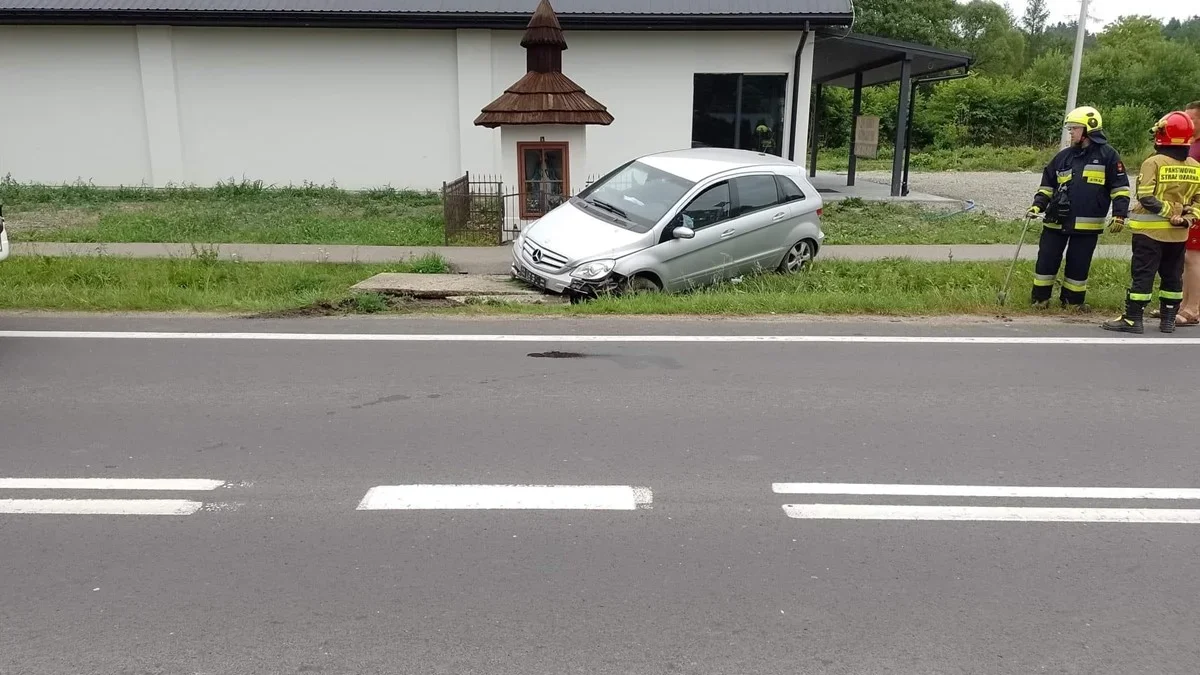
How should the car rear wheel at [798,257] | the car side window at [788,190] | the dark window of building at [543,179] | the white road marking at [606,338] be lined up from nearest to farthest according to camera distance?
the white road marking at [606,338]
the car side window at [788,190]
the car rear wheel at [798,257]
the dark window of building at [543,179]

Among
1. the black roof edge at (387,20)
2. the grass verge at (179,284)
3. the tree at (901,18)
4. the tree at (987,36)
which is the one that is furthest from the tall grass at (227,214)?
the tree at (987,36)

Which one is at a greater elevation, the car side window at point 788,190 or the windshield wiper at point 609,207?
the car side window at point 788,190

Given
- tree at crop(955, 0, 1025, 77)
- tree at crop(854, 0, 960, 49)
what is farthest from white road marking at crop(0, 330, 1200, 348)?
tree at crop(955, 0, 1025, 77)

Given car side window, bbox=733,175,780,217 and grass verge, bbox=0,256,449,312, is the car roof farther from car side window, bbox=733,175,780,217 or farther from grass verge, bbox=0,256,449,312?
grass verge, bbox=0,256,449,312

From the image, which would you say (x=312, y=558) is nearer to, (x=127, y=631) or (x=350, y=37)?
(x=127, y=631)

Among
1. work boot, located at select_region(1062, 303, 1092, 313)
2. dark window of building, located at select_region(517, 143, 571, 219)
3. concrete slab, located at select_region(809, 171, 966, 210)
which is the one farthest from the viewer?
concrete slab, located at select_region(809, 171, 966, 210)

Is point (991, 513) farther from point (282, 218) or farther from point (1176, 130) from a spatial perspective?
point (282, 218)

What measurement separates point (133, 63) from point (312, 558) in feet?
60.9

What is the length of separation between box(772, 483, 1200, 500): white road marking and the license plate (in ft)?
17.3

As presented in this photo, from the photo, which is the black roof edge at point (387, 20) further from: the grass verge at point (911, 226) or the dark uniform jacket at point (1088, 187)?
the dark uniform jacket at point (1088, 187)

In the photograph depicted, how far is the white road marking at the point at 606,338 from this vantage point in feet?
24.3

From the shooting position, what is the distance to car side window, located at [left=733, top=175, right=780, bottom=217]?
399 inches

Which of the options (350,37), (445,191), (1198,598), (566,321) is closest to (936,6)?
(350,37)

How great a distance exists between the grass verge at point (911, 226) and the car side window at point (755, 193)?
11.0 feet
